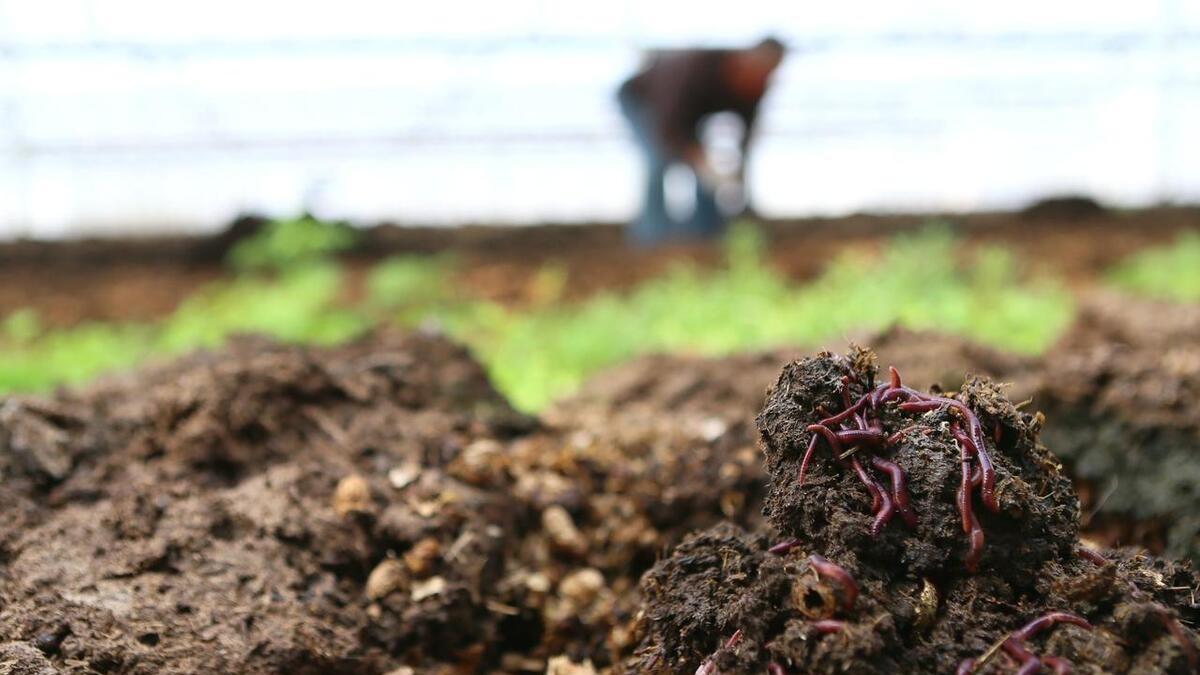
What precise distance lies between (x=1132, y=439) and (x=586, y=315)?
4.75m

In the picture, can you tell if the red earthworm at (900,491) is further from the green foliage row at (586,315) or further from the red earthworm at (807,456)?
the green foliage row at (586,315)

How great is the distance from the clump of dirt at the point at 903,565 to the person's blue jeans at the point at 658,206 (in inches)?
353

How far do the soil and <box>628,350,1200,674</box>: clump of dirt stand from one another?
6861mm

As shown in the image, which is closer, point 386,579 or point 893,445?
point 893,445

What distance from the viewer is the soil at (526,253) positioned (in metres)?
8.88

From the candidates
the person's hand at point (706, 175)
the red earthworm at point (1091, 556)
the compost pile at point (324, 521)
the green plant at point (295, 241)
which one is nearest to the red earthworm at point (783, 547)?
the red earthworm at point (1091, 556)

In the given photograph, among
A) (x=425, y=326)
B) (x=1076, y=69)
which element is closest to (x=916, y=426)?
(x=425, y=326)

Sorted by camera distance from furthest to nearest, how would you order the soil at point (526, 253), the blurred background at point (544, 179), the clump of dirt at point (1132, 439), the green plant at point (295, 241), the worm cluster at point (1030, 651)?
the soil at point (526, 253), the blurred background at point (544, 179), the green plant at point (295, 241), the clump of dirt at point (1132, 439), the worm cluster at point (1030, 651)

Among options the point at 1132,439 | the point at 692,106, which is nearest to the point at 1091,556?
the point at 1132,439

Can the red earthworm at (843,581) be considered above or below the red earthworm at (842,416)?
below

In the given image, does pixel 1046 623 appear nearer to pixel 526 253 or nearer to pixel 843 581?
pixel 843 581

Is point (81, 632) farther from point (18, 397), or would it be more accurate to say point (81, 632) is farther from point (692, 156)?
point (692, 156)

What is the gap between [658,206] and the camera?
10672 mm

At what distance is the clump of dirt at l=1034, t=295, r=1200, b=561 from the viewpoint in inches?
98.7
